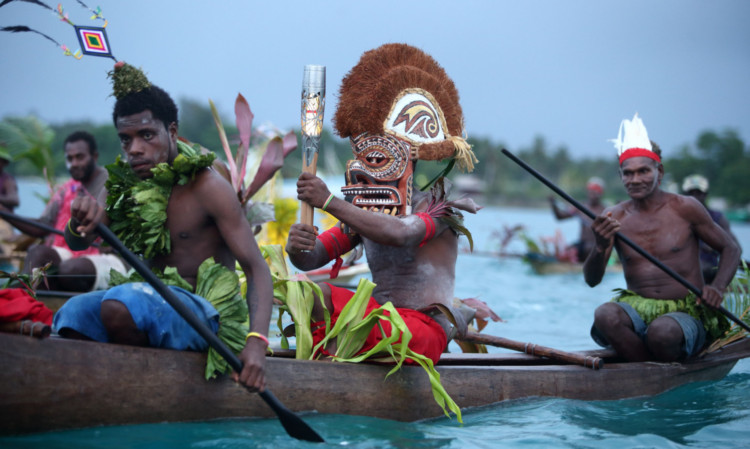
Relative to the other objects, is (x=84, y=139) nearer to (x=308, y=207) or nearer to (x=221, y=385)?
(x=308, y=207)

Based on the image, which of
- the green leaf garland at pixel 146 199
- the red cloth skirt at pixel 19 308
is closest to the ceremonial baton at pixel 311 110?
the green leaf garland at pixel 146 199

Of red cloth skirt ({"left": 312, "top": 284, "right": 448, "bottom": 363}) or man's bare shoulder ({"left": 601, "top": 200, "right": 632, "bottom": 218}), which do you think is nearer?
red cloth skirt ({"left": 312, "top": 284, "right": 448, "bottom": 363})

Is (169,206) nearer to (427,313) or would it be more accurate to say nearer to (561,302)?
(427,313)

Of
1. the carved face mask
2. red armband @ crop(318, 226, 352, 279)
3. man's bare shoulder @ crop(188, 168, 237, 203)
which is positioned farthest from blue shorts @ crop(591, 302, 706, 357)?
man's bare shoulder @ crop(188, 168, 237, 203)

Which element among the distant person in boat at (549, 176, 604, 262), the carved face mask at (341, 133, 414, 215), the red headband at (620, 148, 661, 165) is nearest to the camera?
the carved face mask at (341, 133, 414, 215)

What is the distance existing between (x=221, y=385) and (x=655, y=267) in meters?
3.18

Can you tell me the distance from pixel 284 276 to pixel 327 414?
0.84m

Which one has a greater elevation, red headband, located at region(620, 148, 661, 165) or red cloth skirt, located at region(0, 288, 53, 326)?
red headband, located at region(620, 148, 661, 165)

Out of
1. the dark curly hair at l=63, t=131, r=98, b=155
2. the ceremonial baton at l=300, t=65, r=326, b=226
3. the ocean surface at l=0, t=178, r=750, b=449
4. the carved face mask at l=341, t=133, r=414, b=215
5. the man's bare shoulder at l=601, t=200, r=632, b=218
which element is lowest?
the ocean surface at l=0, t=178, r=750, b=449

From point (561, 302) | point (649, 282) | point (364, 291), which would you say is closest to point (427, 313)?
point (364, 291)

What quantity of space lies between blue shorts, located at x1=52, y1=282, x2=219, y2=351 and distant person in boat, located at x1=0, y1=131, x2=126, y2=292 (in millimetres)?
3294

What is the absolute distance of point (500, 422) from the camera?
3.91 meters

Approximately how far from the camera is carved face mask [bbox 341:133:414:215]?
400 cm

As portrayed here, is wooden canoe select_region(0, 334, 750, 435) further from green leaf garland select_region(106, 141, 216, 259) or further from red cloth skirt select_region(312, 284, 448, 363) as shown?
green leaf garland select_region(106, 141, 216, 259)
